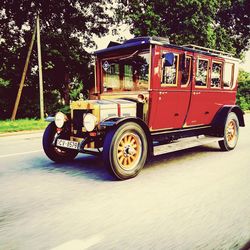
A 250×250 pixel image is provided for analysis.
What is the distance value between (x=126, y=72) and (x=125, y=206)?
3119mm

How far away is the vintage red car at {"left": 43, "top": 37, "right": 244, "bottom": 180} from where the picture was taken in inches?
189

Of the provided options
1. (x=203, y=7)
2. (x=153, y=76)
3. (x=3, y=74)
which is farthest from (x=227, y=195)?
(x=203, y=7)

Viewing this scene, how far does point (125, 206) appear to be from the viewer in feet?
11.4

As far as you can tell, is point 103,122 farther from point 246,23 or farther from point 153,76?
point 246,23

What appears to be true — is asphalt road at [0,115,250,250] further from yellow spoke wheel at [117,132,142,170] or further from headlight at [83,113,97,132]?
headlight at [83,113,97,132]

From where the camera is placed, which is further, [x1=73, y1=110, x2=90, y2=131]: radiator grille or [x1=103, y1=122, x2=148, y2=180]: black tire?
[x1=73, y1=110, x2=90, y2=131]: radiator grille

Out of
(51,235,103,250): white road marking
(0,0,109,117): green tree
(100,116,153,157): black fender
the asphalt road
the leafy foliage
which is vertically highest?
(0,0,109,117): green tree

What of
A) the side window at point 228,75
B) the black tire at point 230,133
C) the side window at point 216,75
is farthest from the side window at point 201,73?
the black tire at point 230,133

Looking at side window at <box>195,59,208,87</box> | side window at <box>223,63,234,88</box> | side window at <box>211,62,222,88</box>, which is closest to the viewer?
side window at <box>195,59,208,87</box>

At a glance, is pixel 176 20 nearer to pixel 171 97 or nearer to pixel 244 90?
pixel 244 90

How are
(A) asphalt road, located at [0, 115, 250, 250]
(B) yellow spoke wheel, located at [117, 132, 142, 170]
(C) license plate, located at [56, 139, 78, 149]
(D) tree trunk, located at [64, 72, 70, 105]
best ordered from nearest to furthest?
(A) asphalt road, located at [0, 115, 250, 250]
(B) yellow spoke wheel, located at [117, 132, 142, 170]
(C) license plate, located at [56, 139, 78, 149]
(D) tree trunk, located at [64, 72, 70, 105]

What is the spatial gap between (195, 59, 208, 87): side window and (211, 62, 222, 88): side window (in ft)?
1.00

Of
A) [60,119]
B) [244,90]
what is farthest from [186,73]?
[244,90]

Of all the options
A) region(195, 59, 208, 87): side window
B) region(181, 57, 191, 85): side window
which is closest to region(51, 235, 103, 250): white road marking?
region(181, 57, 191, 85): side window
